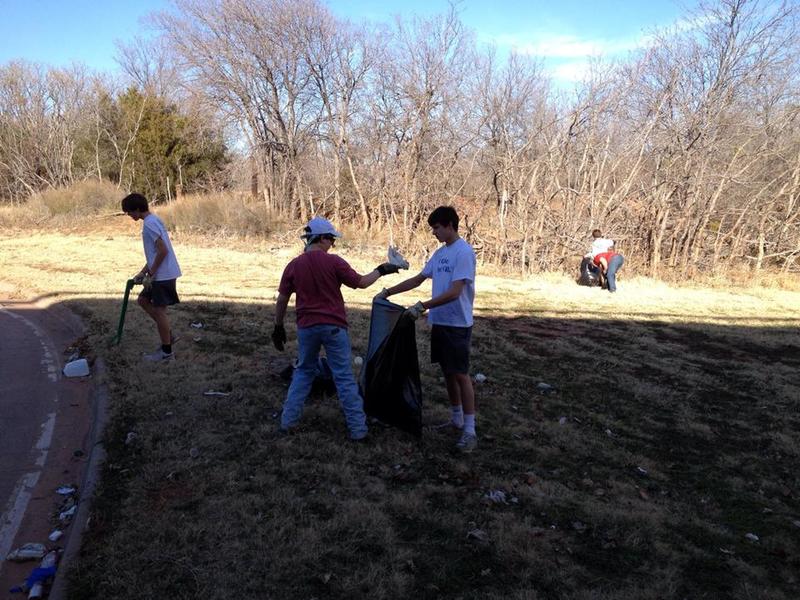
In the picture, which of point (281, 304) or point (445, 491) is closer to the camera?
point (445, 491)

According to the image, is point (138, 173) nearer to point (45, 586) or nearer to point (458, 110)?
point (458, 110)

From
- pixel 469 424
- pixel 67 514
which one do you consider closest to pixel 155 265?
pixel 67 514

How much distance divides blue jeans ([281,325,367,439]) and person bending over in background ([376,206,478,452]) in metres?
0.55

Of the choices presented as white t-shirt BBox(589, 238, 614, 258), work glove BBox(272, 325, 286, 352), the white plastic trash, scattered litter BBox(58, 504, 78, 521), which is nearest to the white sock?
work glove BBox(272, 325, 286, 352)

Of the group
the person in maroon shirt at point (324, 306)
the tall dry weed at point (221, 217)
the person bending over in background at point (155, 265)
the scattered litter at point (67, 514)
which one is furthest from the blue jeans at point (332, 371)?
the tall dry weed at point (221, 217)

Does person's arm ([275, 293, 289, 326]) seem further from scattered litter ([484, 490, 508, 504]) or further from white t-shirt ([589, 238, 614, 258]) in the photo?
white t-shirt ([589, 238, 614, 258])

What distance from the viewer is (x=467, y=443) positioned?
465cm

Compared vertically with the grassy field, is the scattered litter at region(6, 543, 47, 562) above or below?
below

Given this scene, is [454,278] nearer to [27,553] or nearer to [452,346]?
[452,346]

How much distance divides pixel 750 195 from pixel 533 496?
609 inches

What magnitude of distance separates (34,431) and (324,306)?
108 inches

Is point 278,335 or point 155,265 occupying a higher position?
point 155,265

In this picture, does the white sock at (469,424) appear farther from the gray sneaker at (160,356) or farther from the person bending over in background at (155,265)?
the gray sneaker at (160,356)

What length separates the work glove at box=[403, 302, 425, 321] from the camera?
4.41m
